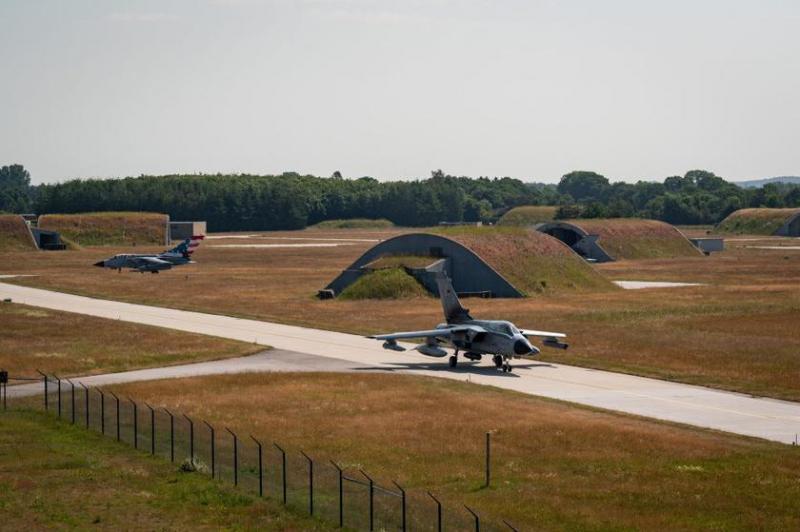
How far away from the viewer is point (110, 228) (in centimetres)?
19425

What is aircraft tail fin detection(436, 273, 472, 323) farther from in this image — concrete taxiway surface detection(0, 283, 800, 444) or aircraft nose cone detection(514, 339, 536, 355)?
aircraft nose cone detection(514, 339, 536, 355)

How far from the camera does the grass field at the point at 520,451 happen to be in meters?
27.8

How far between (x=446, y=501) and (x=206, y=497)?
675 cm

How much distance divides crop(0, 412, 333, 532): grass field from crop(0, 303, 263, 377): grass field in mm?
17194

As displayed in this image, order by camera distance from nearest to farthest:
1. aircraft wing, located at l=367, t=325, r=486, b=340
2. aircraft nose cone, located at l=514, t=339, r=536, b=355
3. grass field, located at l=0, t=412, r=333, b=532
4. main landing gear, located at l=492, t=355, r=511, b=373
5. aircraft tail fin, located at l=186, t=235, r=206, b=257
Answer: grass field, located at l=0, t=412, r=333, b=532 < aircraft nose cone, located at l=514, t=339, r=536, b=355 < main landing gear, located at l=492, t=355, r=511, b=373 < aircraft wing, located at l=367, t=325, r=486, b=340 < aircraft tail fin, located at l=186, t=235, r=206, b=257

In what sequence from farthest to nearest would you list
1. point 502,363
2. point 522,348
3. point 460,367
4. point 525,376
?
point 460,367 → point 502,363 → point 525,376 → point 522,348

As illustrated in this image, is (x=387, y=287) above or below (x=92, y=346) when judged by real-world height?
above

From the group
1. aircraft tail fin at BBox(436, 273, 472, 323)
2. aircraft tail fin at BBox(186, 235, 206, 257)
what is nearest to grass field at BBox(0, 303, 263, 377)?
aircraft tail fin at BBox(436, 273, 472, 323)

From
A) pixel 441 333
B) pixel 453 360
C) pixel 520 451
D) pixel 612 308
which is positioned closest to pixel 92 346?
pixel 441 333

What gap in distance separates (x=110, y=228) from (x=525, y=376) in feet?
512

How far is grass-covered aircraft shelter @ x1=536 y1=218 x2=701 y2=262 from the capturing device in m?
148

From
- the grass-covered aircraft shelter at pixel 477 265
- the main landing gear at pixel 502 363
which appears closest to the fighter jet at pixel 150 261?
the grass-covered aircraft shelter at pixel 477 265

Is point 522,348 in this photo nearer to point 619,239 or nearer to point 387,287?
point 387,287

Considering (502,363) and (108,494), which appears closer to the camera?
(108,494)
